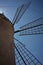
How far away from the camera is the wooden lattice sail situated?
1.13ft

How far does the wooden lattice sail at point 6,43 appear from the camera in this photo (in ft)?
1.13

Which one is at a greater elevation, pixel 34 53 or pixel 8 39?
pixel 8 39

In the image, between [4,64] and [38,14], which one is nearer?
[4,64]

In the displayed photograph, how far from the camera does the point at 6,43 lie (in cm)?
36

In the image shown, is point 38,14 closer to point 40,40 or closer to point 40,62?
point 40,40

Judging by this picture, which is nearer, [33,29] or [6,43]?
[6,43]

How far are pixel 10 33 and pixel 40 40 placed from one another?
2.38 feet

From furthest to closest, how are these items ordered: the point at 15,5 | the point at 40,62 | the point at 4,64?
the point at 15,5 → the point at 40,62 → the point at 4,64

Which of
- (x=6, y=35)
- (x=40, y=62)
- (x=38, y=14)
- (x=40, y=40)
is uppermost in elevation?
(x=38, y=14)

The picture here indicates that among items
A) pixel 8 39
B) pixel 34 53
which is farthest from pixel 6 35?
pixel 34 53

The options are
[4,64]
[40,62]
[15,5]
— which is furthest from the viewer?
[15,5]

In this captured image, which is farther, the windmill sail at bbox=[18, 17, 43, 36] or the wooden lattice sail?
the windmill sail at bbox=[18, 17, 43, 36]

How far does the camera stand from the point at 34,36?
3.52ft

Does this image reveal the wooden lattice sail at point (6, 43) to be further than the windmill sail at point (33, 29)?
No
